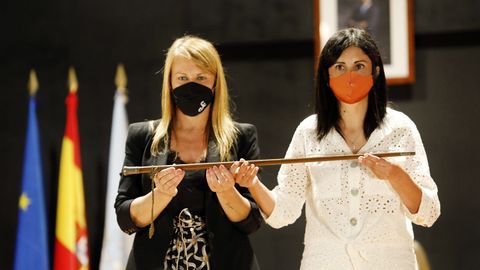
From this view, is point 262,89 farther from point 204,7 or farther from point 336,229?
point 336,229

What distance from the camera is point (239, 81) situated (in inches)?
168

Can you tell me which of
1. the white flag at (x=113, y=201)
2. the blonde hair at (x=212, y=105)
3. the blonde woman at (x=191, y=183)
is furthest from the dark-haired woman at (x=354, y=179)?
the white flag at (x=113, y=201)

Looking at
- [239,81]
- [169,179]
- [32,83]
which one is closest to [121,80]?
[32,83]

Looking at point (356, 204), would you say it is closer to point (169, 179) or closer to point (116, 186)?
point (169, 179)

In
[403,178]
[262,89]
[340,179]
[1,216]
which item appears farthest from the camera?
[1,216]

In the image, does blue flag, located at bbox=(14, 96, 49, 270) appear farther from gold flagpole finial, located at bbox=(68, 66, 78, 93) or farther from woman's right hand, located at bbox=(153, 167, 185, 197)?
woman's right hand, located at bbox=(153, 167, 185, 197)

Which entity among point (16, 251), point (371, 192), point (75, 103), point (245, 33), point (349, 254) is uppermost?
point (245, 33)

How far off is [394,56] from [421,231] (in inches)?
37.4

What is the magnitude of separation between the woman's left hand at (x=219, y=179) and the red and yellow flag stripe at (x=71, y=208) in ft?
6.44

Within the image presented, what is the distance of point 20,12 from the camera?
4.64 metres

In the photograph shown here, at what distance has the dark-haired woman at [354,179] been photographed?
2.33m

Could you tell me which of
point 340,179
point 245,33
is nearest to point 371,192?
point 340,179

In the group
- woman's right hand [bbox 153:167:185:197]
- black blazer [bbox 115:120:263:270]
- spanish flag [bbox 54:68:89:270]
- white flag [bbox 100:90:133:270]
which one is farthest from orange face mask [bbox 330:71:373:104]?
spanish flag [bbox 54:68:89:270]

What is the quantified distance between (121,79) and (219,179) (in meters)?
2.05
